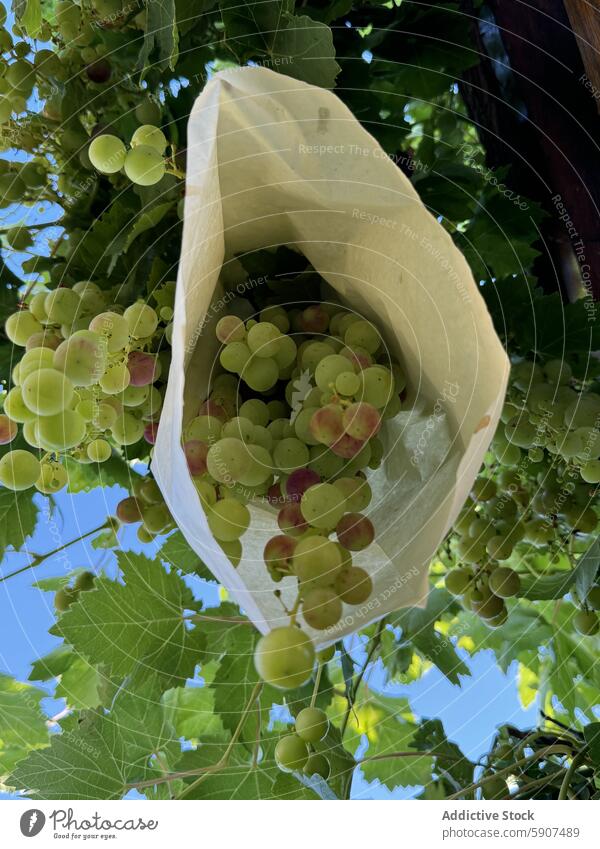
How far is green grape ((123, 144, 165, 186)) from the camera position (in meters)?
0.39

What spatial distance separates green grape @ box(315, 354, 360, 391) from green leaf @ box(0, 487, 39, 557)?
29 centimetres

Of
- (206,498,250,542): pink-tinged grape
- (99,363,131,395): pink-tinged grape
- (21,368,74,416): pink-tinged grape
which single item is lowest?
(206,498,250,542): pink-tinged grape

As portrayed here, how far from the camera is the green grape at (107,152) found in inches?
15.8

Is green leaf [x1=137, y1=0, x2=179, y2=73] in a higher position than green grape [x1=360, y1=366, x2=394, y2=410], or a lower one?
higher

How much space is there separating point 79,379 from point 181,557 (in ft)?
0.66

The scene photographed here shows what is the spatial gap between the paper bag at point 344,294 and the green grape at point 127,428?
0.18 ft

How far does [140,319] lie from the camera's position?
1.30ft

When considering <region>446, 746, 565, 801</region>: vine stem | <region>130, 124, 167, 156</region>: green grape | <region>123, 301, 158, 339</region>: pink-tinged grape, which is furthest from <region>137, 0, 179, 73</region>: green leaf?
<region>446, 746, 565, 801</region>: vine stem

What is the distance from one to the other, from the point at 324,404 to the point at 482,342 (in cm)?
8

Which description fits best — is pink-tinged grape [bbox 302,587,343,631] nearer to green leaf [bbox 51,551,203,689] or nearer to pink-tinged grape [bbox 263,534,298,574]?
pink-tinged grape [bbox 263,534,298,574]

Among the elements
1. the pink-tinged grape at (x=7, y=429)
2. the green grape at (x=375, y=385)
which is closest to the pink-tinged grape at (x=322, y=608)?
the green grape at (x=375, y=385)

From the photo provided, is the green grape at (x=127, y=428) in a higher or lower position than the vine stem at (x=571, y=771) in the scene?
higher

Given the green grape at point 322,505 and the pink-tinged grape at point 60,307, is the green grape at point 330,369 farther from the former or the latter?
the pink-tinged grape at point 60,307

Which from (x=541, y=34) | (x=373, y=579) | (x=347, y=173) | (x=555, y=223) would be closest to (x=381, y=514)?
(x=373, y=579)
